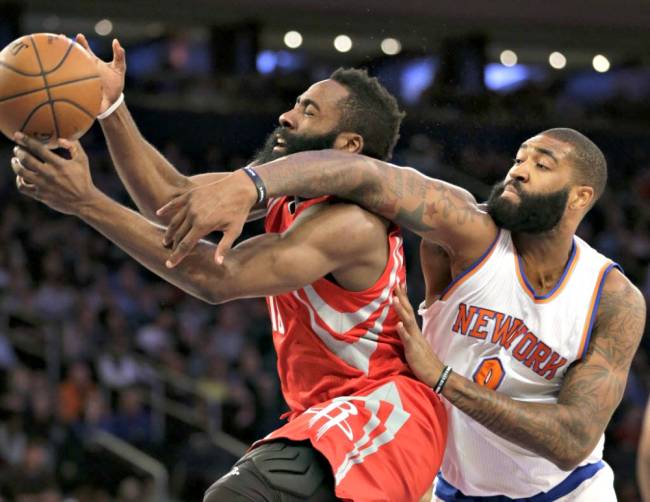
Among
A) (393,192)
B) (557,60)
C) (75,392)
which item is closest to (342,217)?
(393,192)

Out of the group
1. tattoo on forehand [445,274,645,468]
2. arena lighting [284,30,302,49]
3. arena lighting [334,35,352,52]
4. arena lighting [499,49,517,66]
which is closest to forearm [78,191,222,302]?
tattoo on forehand [445,274,645,468]

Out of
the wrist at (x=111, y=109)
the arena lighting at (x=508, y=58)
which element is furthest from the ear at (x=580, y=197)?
the arena lighting at (x=508, y=58)

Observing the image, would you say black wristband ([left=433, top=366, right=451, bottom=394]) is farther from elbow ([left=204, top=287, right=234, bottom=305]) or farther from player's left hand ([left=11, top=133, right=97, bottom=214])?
player's left hand ([left=11, top=133, right=97, bottom=214])

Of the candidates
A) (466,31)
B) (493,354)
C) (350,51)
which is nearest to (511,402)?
(493,354)

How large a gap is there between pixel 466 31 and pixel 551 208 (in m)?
14.8

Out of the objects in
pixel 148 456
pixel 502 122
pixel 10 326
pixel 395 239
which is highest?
pixel 395 239

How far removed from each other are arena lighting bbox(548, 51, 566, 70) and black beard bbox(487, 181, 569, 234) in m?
19.0

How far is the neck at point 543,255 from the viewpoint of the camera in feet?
13.5

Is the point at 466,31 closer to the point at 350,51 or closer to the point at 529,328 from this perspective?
the point at 350,51

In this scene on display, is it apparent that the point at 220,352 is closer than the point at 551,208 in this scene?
No

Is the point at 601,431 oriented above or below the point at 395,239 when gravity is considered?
below

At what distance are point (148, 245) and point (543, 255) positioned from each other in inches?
64.3

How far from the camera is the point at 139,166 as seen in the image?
160 inches

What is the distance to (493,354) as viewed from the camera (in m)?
4.07
